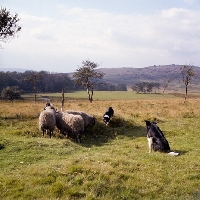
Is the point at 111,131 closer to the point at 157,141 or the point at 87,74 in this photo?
the point at 157,141

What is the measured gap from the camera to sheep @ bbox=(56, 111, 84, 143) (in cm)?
1878

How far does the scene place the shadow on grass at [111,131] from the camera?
63.8ft

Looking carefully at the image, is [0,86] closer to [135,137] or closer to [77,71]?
[77,71]

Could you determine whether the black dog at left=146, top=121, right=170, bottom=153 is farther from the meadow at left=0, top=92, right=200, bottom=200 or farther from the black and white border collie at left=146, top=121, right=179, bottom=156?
the meadow at left=0, top=92, right=200, bottom=200

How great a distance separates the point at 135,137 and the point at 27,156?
893cm

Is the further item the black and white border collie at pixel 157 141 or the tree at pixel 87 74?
the tree at pixel 87 74

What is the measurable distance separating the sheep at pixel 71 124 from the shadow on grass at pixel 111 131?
2.72 ft

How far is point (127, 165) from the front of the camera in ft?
39.4

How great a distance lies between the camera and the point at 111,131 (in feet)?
71.6

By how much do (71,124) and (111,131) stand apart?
169 inches

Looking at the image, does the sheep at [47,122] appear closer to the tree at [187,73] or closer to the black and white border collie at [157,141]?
the black and white border collie at [157,141]

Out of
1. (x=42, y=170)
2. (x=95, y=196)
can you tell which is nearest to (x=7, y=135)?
(x=42, y=170)

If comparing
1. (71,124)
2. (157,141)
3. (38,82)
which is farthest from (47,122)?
(38,82)

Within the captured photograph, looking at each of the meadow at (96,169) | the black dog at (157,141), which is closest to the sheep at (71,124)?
the meadow at (96,169)
